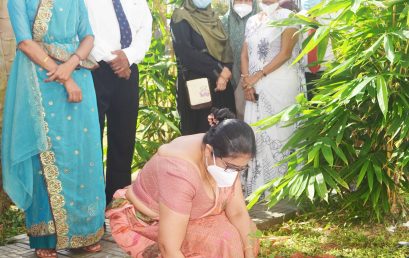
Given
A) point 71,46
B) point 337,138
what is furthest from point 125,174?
point 337,138

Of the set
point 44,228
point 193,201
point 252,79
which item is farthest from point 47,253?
point 252,79

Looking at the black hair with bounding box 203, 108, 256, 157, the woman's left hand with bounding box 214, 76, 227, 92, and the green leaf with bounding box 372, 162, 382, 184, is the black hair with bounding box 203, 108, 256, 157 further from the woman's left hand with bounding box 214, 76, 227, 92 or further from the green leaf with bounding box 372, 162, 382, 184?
the woman's left hand with bounding box 214, 76, 227, 92

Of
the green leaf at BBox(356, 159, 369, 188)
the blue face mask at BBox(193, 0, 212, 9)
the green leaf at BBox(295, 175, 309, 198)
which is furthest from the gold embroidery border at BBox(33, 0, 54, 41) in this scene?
the green leaf at BBox(356, 159, 369, 188)

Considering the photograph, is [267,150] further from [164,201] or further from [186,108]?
[164,201]

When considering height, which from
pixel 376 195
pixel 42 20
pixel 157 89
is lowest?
pixel 376 195

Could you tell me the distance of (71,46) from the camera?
3408mm

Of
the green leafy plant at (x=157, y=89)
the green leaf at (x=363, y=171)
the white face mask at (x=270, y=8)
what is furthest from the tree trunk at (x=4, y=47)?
the green leaf at (x=363, y=171)

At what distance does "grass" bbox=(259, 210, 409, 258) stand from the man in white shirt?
3.18 feet

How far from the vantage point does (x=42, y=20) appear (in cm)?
327

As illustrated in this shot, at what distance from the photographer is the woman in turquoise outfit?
3.29m

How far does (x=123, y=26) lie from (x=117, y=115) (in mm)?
521

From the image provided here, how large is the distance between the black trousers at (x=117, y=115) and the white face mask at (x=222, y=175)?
1329 millimetres

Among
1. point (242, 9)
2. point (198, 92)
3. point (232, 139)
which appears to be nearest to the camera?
point (232, 139)

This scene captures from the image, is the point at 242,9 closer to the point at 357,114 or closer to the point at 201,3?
the point at 201,3
